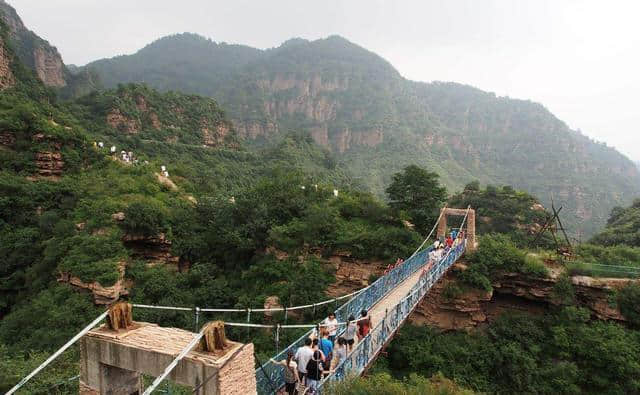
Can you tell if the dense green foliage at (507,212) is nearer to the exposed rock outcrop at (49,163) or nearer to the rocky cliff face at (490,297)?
the rocky cliff face at (490,297)

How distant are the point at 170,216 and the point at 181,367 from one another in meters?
14.2

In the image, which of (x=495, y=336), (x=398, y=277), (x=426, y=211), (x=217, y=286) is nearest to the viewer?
(x=398, y=277)

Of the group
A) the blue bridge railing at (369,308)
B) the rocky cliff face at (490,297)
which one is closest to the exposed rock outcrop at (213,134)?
the rocky cliff face at (490,297)

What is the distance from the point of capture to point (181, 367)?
339 cm

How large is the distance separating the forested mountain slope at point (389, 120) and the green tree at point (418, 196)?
142ft

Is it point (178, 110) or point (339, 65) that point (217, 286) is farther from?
point (339, 65)

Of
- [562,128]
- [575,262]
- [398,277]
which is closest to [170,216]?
[398,277]

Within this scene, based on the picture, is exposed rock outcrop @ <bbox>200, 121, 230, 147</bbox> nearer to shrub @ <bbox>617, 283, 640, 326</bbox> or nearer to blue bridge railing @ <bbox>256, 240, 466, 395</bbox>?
blue bridge railing @ <bbox>256, 240, 466, 395</bbox>

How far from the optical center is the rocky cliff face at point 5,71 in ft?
86.8

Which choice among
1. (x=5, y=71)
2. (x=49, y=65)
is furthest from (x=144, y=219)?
(x=49, y=65)

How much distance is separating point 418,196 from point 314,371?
11761mm

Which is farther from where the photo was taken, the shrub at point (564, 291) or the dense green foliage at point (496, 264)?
the dense green foliage at point (496, 264)

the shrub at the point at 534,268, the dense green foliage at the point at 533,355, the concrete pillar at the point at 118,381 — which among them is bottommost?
the dense green foliage at the point at 533,355

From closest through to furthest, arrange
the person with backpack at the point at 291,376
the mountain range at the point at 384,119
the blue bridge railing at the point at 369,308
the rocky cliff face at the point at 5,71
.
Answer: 1. the person with backpack at the point at 291,376
2. the blue bridge railing at the point at 369,308
3. the rocky cliff face at the point at 5,71
4. the mountain range at the point at 384,119
